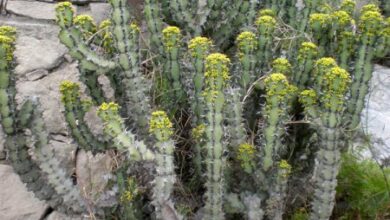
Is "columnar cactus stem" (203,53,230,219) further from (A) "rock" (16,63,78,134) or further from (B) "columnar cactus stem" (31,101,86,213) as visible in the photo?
(A) "rock" (16,63,78,134)

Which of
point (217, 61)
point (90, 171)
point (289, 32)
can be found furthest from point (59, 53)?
point (217, 61)

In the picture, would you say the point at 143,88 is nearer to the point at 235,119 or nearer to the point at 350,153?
the point at 235,119

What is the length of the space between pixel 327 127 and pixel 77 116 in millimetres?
1389

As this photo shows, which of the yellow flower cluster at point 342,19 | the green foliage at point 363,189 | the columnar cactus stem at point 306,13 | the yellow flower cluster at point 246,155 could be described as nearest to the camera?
the yellow flower cluster at point 246,155

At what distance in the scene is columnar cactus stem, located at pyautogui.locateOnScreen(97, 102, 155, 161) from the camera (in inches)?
115

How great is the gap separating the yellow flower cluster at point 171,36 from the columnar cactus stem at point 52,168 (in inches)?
31.9

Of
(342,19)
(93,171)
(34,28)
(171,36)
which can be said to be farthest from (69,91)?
(34,28)

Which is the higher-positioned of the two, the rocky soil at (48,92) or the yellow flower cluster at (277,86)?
the yellow flower cluster at (277,86)

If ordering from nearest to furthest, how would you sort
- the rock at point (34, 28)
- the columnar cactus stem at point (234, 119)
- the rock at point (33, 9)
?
the columnar cactus stem at point (234, 119) < the rock at point (34, 28) < the rock at point (33, 9)

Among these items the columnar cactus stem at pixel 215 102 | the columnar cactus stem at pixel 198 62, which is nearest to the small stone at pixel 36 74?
the columnar cactus stem at pixel 198 62

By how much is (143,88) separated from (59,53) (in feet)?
5.51

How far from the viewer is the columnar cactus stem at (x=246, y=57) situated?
3.28 meters

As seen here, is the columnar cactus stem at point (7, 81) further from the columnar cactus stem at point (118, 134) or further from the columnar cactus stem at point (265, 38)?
the columnar cactus stem at point (265, 38)

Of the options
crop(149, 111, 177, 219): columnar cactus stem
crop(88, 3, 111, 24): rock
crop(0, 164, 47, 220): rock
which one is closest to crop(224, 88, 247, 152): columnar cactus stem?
crop(149, 111, 177, 219): columnar cactus stem
